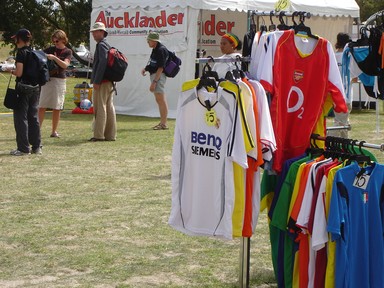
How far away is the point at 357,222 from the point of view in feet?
14.2

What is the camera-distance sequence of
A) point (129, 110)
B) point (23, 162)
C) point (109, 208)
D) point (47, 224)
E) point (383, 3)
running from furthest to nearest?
point (383, 3), point (129, 110), point (23, 162), point (109, 208), point (47, 224)

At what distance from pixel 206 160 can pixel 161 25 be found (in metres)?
11.5

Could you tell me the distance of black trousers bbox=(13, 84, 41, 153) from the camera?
1012cm

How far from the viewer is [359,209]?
4.31 meters

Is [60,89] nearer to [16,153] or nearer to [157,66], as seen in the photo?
[16,153]

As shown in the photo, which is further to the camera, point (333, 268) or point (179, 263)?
point (179, 263)

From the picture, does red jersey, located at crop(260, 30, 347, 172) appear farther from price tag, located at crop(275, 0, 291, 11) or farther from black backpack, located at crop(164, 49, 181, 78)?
black backpack, located at crop(164, 49, 181, 78)

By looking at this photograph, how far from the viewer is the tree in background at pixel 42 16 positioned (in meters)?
33.7

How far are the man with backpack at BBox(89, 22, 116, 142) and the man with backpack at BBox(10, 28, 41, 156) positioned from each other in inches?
60.2

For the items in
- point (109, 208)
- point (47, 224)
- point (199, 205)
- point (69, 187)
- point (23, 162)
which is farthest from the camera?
point (23, 162)

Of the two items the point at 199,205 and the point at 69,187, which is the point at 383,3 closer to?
the point at 69,187

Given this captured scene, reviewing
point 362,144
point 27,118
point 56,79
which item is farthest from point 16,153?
point 362,144

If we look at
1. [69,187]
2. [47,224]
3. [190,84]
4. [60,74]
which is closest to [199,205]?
[190,84]

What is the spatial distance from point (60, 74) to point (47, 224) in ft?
17.4
